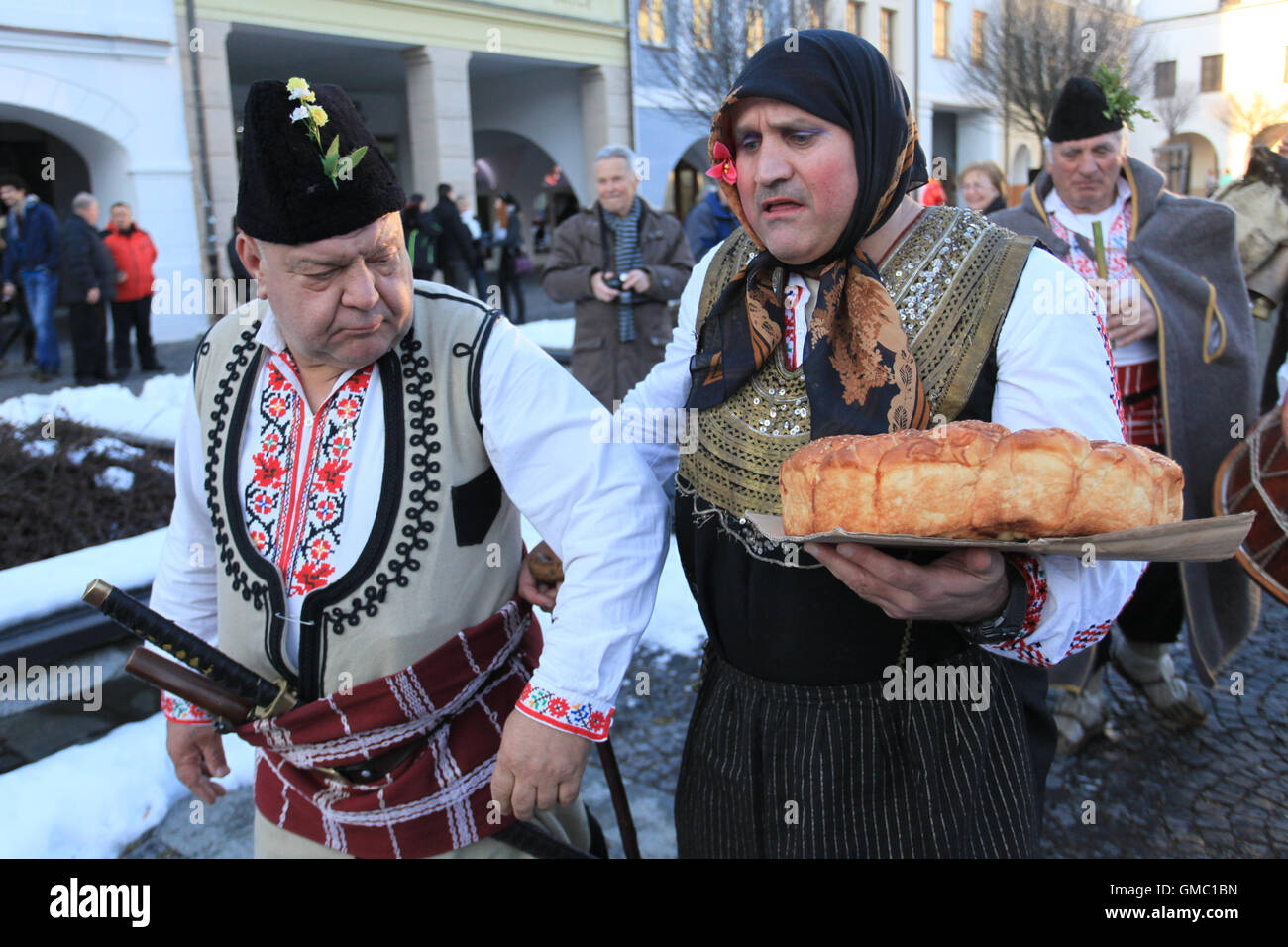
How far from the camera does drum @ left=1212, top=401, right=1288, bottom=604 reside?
2.77m

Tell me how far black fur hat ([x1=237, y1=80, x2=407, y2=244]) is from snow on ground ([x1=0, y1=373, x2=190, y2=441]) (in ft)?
12.8

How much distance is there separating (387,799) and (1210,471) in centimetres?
309

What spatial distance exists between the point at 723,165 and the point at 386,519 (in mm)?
918

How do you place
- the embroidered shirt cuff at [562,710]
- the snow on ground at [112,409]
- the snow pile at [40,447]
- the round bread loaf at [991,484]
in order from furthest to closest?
the snow on ground at [112,409], the snow pile at [40,447], the embroidered shirt cuff at [562,710], the round bread loaf at [991,484]

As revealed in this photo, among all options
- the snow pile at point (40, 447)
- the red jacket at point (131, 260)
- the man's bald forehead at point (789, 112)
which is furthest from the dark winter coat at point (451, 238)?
the man's bald forehead at point (789, 112)

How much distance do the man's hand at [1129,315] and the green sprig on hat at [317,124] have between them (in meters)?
2.69

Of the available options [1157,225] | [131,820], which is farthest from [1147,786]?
[131,820]

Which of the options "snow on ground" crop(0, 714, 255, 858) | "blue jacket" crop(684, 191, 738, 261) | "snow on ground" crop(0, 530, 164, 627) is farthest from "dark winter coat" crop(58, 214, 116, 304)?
"snow on ground" crop(0, 714, 255, 858)

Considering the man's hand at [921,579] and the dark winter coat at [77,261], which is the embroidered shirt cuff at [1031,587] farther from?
the dark winter coat at [77,261]

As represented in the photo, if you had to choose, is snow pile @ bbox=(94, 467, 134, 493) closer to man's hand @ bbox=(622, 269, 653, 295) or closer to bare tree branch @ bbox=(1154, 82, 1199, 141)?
man's hand @ bbox=(622, 269, 653, 295)

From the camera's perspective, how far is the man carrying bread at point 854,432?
5.25 feet

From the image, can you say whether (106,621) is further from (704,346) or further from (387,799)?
(704,346)

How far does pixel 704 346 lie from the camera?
1978mm
